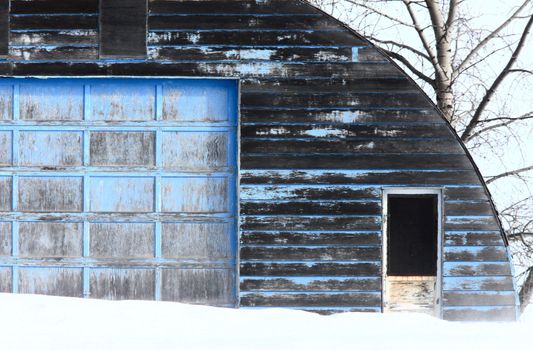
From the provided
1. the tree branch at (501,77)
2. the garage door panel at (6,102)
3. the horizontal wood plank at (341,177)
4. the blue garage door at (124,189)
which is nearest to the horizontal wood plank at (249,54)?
the blue garage door at (124,189)

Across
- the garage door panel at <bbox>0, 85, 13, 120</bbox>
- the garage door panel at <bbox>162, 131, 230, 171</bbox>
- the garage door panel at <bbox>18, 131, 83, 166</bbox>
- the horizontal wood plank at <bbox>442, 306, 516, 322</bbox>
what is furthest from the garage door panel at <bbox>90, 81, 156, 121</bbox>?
the horizontal wood plank at <bbox>442, 306, 516, 322</bbox>

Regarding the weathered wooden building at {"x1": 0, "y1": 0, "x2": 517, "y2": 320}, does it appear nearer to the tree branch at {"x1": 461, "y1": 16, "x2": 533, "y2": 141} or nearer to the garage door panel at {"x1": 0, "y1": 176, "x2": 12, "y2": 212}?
the garage door panel at {"x1": 0, "y1": 176, "x2": 12, "y2": 212}

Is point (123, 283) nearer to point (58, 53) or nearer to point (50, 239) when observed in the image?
point (50, 239)

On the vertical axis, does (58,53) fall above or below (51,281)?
above

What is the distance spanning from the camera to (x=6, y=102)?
12.2 meters

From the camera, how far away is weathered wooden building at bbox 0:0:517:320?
38.8 feet

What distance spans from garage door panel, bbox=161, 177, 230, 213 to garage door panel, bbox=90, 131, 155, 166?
0.38 m

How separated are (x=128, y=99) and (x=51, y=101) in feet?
3.06

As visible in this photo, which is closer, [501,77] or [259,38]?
[259,38]

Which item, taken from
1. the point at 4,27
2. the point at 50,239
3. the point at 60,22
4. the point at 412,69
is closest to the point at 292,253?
the point at 50,239

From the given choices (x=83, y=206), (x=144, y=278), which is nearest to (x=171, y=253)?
(x=144, y=278)

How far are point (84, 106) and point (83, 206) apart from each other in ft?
3.91

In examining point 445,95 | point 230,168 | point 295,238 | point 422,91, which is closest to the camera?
point 422,91

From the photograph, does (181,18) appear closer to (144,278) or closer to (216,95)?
(216,95)
